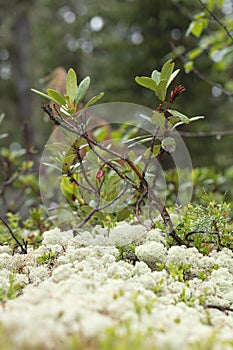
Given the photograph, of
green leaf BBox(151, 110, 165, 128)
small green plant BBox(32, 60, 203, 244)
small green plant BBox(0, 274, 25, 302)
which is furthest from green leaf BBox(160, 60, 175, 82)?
small green plant BBox(0, 274, 25, 302)

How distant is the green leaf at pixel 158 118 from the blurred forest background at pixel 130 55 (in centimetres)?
182

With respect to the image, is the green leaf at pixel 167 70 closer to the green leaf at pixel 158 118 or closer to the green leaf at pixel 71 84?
the green leaf at pixel 158 118

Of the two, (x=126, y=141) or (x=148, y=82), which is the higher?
(x=148, y=82)

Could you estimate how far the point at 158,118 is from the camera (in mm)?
1305

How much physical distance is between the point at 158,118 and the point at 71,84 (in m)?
0.29

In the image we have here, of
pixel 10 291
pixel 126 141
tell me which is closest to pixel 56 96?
pixel 126 141

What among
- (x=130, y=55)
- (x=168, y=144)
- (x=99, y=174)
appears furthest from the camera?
(x=130, y=55)

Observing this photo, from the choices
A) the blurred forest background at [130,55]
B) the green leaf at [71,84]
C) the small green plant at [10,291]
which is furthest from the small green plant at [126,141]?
the blurred forest background at [130,55]

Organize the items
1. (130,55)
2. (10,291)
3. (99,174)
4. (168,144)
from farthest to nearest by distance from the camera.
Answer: (130,55), (99,174), (168,144), (10,291)

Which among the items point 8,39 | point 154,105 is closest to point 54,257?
point 154,105

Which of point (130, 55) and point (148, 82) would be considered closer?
point (148, 82)

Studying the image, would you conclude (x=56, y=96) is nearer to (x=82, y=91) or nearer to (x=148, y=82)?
(x=82, y=91)

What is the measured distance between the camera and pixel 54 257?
129cm

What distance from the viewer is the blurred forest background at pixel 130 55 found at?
225 inches
